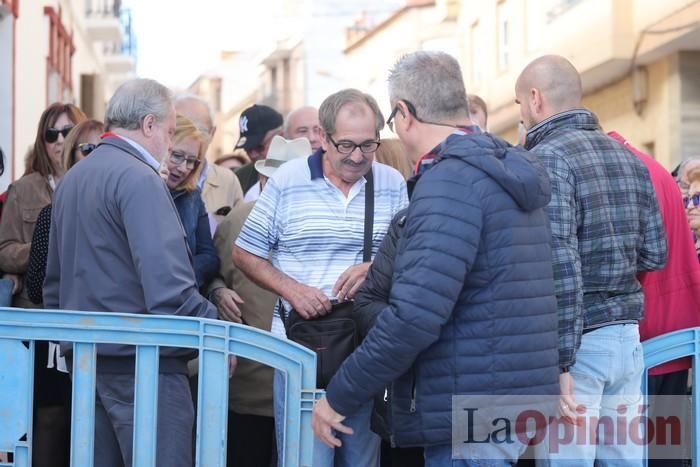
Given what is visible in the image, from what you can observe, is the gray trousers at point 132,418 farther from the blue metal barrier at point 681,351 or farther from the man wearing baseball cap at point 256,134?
the man wearing baseball cap at point 256,134

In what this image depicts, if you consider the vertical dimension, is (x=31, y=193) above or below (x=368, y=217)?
above

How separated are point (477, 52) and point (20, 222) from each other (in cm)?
2218

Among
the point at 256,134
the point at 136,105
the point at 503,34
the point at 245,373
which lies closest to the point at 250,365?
the point at 245,373

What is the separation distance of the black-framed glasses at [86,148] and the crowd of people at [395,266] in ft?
0.05

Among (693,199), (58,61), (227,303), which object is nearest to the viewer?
(227,303)

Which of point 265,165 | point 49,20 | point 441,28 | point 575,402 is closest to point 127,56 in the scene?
point 441,28

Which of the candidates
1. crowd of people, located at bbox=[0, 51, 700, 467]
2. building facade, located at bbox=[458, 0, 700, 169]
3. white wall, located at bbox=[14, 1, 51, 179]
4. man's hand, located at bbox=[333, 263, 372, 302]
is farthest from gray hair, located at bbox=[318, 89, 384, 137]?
building facade, located at bbox=[458, 0, 700, 169]

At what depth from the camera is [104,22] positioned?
2523cm

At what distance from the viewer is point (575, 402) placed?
173 inches

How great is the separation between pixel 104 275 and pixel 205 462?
0.84 metres

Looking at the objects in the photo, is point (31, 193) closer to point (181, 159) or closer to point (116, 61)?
point (181, 159)

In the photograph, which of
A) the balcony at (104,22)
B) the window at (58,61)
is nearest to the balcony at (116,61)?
the balcony at (104,22)

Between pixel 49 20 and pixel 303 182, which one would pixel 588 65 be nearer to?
pixel 49 20

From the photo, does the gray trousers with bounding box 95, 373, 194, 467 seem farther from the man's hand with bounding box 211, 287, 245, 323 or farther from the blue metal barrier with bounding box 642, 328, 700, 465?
the blue metal barrier with bounding box 642, 328, 700, 465
